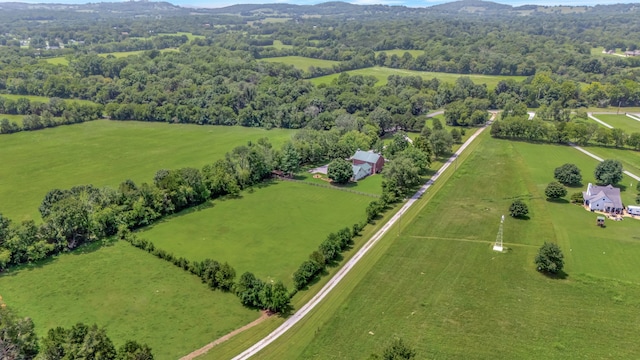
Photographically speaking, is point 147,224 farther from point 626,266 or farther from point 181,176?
point 626,266

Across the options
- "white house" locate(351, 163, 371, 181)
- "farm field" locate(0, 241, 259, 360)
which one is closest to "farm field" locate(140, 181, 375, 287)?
"farm field" locate(0, 241, 259, 360)

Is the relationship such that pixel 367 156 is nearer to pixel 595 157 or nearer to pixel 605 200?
pixel 605 200

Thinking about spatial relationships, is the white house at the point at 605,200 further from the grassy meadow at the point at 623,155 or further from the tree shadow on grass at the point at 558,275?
the tree shadow on grass at the point at 558,275

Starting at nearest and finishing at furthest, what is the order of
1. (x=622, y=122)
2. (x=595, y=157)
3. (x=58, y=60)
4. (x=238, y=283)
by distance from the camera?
(x=238, y=283) < (x=595, y=157) < (x=622, y=122) < (x=58, y=60)

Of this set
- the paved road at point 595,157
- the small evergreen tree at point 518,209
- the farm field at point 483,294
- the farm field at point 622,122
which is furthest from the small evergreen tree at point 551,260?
the farm field at point 622,122

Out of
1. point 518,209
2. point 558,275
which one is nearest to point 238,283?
point 558,275

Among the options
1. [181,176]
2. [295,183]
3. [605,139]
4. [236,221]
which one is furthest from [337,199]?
[605,139]
